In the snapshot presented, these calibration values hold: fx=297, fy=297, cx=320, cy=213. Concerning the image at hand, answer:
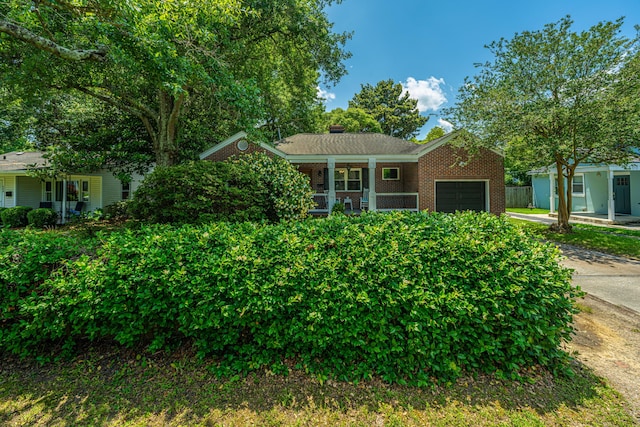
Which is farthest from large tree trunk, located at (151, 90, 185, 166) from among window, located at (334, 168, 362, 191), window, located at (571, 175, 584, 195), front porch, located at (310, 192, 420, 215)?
window, located at (571, 175, 584, 195)

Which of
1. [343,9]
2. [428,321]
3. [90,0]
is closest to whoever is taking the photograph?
[428,321]

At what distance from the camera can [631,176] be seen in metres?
16.0

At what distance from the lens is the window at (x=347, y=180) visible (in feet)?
54.3

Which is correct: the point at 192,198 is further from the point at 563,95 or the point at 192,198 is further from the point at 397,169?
the point at 397,169

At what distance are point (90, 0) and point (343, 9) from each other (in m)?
9.49

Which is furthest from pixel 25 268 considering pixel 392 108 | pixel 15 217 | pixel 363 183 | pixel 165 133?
pixel 392 108

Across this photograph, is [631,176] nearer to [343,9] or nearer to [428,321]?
[343,9]

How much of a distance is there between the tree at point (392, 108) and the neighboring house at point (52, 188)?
3557 centimetres

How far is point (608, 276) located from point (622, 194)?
15.1 meters

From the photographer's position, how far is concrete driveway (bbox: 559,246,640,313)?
5301 mm

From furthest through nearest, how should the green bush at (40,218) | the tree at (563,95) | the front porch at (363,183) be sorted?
1. the front porch at (363,183)
2. the green bush at (40,218)
3. the tree at (563,95)

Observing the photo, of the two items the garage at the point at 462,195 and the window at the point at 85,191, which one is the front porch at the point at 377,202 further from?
the window at the point at 85,191

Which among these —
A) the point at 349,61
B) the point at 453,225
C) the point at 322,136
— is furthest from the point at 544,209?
the point at 453,225

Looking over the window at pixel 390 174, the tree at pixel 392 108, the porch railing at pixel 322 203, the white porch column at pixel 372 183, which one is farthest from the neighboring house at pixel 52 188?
the tree at pixel 392 108
